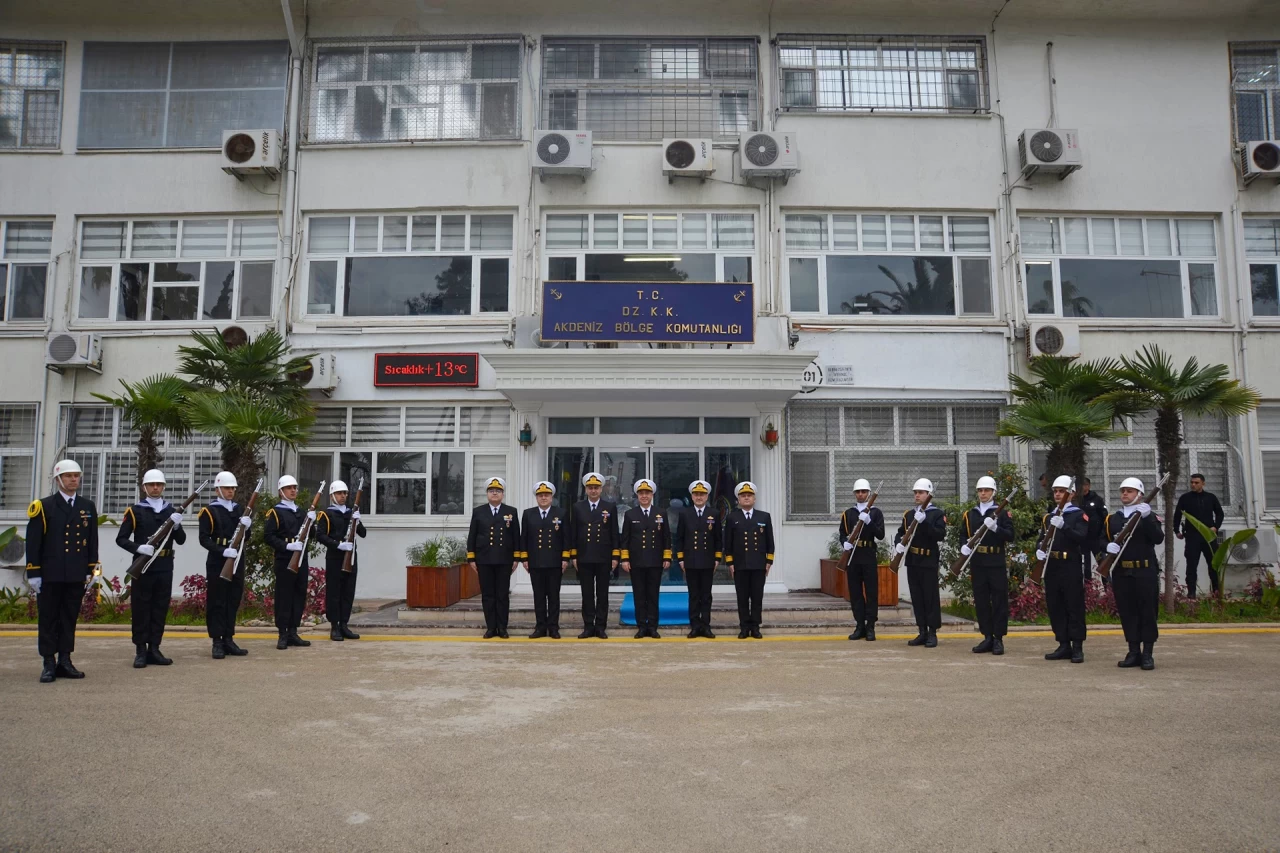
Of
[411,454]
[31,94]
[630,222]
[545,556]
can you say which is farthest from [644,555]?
[31,94]

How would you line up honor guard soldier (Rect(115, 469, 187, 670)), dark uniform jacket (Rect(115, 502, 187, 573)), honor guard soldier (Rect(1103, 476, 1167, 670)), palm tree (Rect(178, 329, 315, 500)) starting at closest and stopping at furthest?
1. honor guard soldier (Rect(1103, 476, 1167, 670))
2. honor guard soldier (Rect(115, 469, 187, 670))
3. dark uniform jacket (Rect(115, 502, 187, 573))
4. palm tree (Rect(178, 329, 315, 500))

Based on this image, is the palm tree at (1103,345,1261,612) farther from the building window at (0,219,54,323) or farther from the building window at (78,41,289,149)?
the building window at (0,219,54,323)

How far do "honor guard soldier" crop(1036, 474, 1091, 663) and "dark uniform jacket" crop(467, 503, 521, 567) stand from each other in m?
5.90

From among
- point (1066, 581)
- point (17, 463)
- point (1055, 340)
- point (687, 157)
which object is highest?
point (687, 157)

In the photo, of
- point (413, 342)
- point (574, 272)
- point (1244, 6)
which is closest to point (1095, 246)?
point (1244, 6)

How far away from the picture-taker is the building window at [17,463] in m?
15.2

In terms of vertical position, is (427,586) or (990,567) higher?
(990,567)

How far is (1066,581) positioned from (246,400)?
10553mm

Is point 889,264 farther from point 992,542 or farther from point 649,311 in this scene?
point 992,542

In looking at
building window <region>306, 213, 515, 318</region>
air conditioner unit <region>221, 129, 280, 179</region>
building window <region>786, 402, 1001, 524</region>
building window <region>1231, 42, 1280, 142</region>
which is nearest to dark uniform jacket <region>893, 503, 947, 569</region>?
building window <region>786, 402, 1001, 524</region>

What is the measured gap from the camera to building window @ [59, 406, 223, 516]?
1505cm

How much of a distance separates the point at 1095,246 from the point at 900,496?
5.59m

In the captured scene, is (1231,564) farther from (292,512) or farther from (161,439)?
(161,439)

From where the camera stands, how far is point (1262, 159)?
1524 cm
